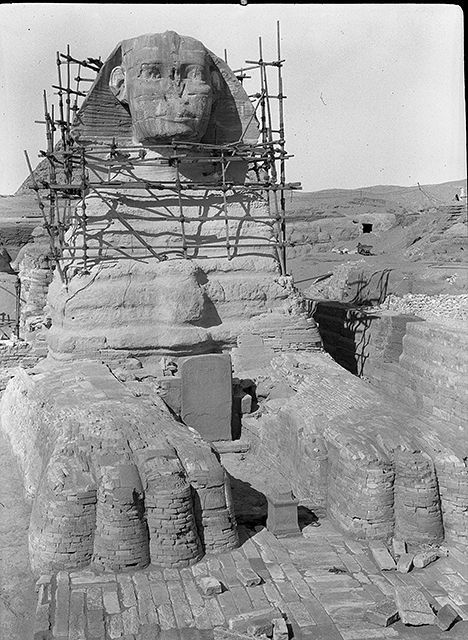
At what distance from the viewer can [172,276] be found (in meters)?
10.9

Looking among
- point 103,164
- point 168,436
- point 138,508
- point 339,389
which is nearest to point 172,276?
point 103,164

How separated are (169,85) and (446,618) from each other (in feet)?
27.5

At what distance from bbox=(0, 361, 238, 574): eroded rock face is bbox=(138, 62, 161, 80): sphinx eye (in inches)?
224

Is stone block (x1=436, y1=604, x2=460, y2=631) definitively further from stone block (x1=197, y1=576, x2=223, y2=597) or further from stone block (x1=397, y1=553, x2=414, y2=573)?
stone block (x1=197, y1=576, x2=223, y2=597)

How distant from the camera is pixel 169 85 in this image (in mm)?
11070

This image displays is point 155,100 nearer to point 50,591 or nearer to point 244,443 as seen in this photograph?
point 244,443

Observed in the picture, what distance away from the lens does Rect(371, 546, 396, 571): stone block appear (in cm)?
691

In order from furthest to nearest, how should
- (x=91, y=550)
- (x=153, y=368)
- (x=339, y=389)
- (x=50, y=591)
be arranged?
(x=153, y=368), (x=339, y=389), (x=91, y=550), (x=50, y=591)

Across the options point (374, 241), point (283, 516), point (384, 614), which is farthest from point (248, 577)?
point (374, 241)

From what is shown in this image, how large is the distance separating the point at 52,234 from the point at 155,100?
112 inches

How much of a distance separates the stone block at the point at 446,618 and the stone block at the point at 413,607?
6 cm

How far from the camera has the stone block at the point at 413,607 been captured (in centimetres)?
600

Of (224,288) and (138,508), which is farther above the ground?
(224,288)

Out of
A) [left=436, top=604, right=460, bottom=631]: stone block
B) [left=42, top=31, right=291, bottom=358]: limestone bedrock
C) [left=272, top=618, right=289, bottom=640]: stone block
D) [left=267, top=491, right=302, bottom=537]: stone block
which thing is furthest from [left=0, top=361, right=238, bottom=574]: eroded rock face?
[left=42, top=31, right=291, bottom=358]: limestone bedrock
